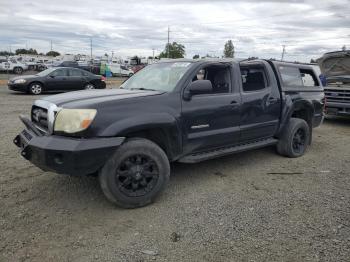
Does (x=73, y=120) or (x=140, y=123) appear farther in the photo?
(x=140, y=123)

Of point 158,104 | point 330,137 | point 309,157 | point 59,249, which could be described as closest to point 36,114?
point 158,104

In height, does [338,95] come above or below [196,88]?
below

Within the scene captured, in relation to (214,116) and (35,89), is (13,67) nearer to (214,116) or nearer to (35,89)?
(35,89)

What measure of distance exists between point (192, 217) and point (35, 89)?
13.9 metres

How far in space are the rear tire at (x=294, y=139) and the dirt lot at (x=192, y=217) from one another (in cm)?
53

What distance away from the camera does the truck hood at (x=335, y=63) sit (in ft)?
35.1

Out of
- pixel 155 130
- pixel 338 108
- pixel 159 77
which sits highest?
pixel 159 77

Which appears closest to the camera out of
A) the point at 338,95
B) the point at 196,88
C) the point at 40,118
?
the point at 40,118

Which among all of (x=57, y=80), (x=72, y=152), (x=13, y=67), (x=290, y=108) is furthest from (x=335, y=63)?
(x=13, y=67)

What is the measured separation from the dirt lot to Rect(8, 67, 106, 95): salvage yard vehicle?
10.9 meters

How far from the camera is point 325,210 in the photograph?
13.3ft

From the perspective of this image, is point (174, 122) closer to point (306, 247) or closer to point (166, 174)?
point (166, 174)

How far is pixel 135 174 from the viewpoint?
399 cm

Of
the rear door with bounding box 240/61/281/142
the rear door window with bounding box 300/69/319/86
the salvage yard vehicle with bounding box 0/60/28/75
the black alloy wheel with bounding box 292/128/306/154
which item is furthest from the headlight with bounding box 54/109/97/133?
the salvage yard vehicle with bounding box 0/60/28/75
